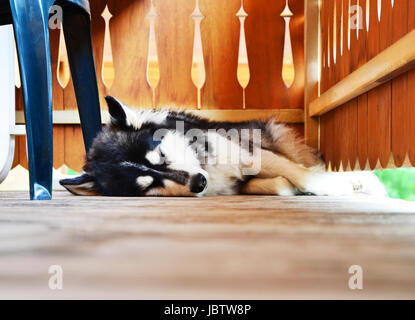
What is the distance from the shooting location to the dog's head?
192 centimetres

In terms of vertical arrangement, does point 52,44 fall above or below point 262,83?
above

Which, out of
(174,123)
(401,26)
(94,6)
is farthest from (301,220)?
(94,6)

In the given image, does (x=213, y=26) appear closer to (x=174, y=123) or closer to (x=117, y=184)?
(x=174, y=123)

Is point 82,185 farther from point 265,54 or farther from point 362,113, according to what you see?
point 265,54

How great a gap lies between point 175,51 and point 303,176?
4.41 ft

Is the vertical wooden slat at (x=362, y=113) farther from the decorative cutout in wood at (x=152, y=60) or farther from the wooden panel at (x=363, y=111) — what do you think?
the decorative cutout in wood at (x=152, y=60)

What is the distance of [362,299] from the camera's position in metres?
0.51

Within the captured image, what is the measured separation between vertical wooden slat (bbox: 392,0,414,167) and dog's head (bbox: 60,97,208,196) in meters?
0.79

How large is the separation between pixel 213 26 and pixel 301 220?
2077 millimetres

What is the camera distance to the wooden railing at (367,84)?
4.69 ft

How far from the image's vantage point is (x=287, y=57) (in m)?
2.86

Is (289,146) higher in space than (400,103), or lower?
lower

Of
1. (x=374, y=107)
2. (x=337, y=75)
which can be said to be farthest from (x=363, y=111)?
(x=337, y=75)

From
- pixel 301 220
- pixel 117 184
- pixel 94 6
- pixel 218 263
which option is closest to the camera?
pixel 218 263
